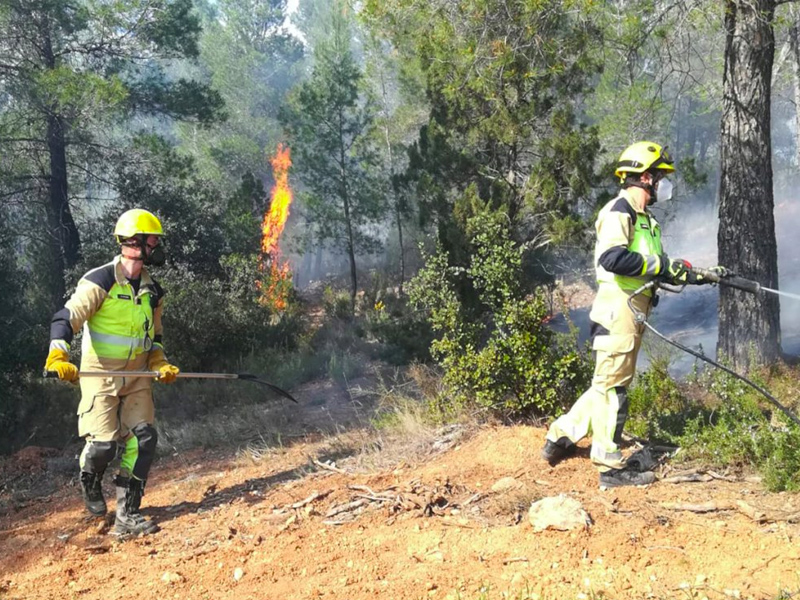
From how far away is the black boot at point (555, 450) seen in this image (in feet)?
15.2

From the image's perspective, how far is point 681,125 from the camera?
42531 mm

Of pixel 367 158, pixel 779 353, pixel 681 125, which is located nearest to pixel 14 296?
pixel 779 353

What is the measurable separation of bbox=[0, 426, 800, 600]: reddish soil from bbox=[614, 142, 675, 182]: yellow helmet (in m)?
1.92

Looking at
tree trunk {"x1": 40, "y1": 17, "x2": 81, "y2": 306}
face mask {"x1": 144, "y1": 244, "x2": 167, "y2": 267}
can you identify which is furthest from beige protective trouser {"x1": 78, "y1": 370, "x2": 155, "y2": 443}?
tree trunk {"x1": 40, "y1": 17, "x2": 81, "y2": 306}

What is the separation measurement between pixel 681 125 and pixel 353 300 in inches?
1177

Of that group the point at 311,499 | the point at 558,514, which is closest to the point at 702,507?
the point at 558,514

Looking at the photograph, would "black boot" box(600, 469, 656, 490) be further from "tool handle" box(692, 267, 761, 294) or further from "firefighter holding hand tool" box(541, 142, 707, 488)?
"tool handle" box(692, 267, 761, 294)

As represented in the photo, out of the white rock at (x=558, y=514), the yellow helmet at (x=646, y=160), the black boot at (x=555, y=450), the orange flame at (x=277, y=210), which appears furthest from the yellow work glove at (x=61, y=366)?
the orange flame at (x=277, y=210)

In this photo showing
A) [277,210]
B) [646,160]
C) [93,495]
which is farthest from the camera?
[277,210]

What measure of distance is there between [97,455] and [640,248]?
148 inches

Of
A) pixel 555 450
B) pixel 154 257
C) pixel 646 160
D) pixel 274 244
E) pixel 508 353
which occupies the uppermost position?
pixel 274 244

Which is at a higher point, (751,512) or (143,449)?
(143,449)

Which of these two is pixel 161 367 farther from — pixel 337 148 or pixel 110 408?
pixel 337 148

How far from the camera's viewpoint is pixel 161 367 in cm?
494
